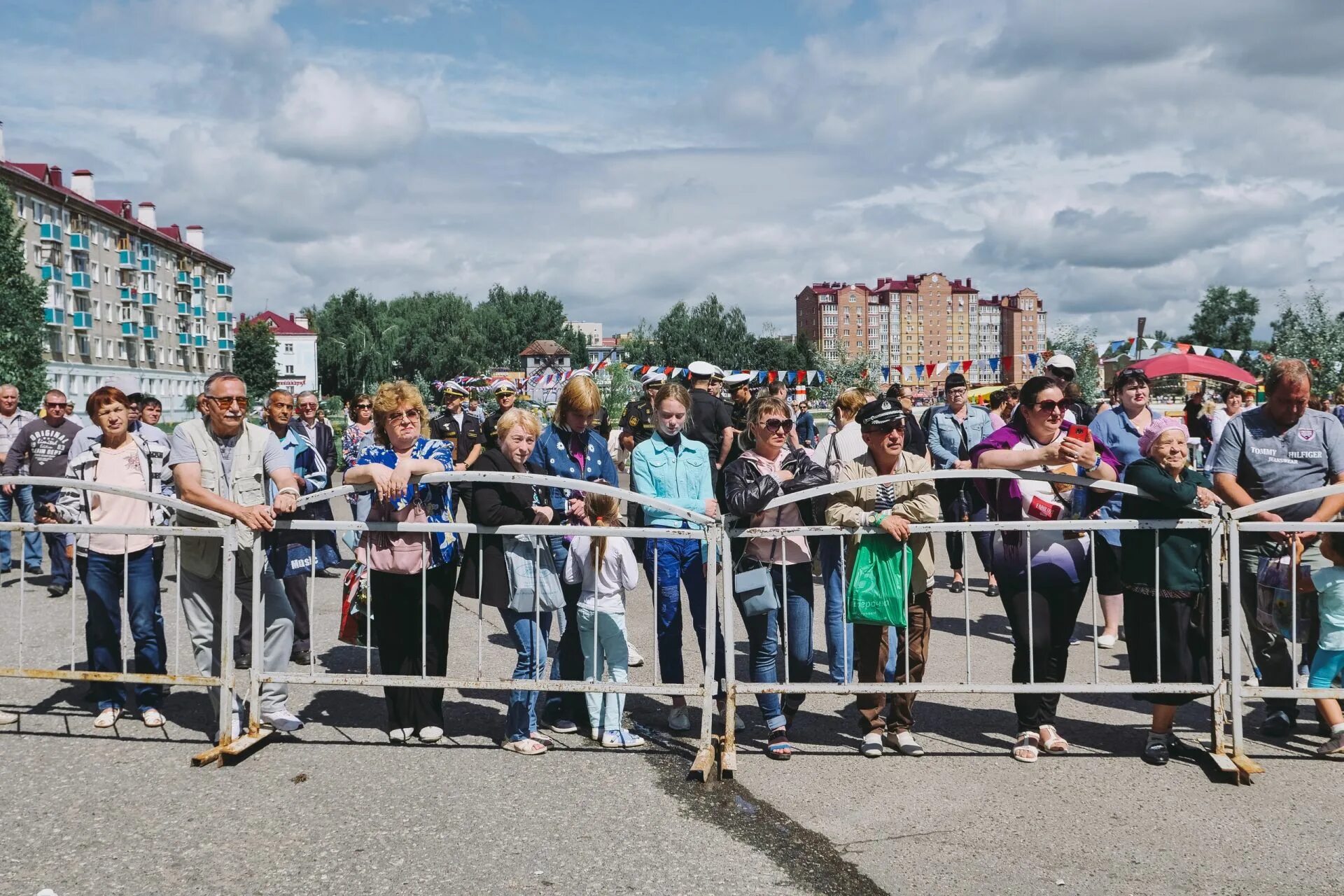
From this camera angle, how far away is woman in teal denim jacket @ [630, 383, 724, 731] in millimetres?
5543

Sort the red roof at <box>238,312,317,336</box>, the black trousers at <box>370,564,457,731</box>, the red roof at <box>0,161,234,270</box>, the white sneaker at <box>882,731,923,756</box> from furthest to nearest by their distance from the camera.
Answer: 1. the red roof at <box>238,312,317,336</box>
2. the red roof at <box>0,161,234,270</box>
3. the black trousers at <box>370,564,457,731</box>
4. the white sneaker at <box>882,731,923,756</box>

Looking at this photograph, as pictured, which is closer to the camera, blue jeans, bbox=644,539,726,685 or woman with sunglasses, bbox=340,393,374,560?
blue jeans, bbox=644,539,726,685

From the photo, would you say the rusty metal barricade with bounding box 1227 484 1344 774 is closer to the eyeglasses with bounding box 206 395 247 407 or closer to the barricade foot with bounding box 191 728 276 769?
the barricade foot with bounding box 191 728 276 769

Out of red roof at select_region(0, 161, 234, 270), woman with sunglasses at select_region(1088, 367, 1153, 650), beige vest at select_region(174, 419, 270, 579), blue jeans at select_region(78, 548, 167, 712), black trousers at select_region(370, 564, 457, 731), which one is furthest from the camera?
red roof at select_region(0, 161, 234, 270)

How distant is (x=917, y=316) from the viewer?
7185 inches

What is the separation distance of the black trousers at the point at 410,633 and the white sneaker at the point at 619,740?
0.85 metres

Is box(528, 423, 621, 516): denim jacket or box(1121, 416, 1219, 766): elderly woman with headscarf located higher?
box(528, 423, 621, 516): denim jacket

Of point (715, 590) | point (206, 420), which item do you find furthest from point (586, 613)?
point (206, 420)

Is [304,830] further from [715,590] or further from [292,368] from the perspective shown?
[292,368]

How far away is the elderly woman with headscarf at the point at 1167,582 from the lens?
5.02 metres

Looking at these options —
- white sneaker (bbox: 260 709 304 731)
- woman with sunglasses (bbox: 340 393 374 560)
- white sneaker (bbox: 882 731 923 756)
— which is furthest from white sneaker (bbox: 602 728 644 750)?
woman with sunglasses (bbox: 340 393 374 560)

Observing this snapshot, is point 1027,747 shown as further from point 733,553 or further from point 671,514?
point 671,514

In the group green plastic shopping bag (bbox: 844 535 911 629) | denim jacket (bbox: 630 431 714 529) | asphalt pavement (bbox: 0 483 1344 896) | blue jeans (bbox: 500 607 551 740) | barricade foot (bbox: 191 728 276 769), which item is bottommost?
asphalt pavement (bbox: 0 483 1344 896)

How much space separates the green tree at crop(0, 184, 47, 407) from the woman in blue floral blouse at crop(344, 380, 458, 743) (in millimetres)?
45560
